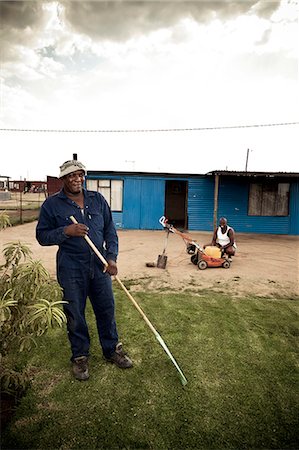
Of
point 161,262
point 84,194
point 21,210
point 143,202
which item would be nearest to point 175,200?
point 143,202

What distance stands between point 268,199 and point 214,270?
28.1 feet

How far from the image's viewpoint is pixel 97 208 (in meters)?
2.99

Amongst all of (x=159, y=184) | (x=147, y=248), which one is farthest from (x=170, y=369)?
(x=159, y=184)

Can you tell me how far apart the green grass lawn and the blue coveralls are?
1.57ft

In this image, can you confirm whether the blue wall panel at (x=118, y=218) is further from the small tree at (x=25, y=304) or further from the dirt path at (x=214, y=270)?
the small tree at (x=25, y=304)

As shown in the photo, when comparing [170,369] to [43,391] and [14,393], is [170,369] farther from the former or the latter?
[14,393]

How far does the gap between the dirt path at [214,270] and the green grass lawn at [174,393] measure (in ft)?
5.91

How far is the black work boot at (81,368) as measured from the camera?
112 inches

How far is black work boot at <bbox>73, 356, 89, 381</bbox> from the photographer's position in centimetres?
286

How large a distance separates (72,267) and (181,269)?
485 centimetres

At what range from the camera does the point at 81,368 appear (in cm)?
290

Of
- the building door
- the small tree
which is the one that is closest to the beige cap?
the small tree

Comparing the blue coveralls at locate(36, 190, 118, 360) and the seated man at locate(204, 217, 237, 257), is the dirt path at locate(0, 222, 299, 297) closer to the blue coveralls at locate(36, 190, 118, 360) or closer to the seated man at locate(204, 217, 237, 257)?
the seated man at locate(204, 217, 237, 257)

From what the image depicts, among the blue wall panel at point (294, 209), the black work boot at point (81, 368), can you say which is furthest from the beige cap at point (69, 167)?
the blue wall panel at point (294, 209)
